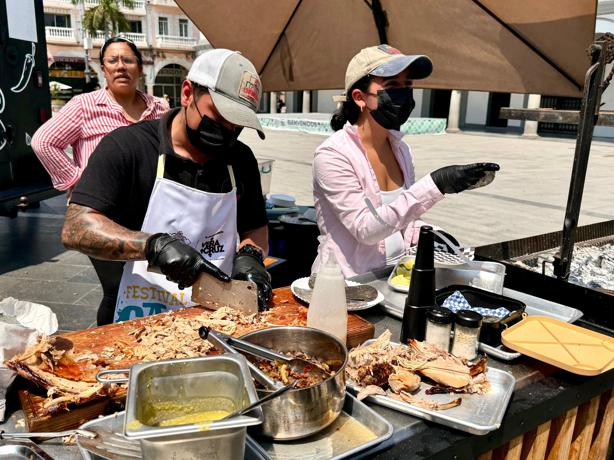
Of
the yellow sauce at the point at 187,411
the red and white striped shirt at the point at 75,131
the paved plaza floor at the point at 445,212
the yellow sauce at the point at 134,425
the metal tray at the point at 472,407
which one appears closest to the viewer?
the yellow sauce at the point at 134,425

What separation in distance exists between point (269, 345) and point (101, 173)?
104cm

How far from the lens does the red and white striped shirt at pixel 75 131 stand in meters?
3.44

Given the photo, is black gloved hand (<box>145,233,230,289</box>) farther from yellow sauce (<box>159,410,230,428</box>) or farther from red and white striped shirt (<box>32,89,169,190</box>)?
red and white striped shirt (<box>32,89,169,190</box>)

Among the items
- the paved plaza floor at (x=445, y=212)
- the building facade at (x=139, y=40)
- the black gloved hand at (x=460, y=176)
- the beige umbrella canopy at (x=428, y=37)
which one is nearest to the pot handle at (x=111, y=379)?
the black gloved hand at (x=460, y=176)

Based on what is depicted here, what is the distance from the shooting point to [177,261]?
1.71 m

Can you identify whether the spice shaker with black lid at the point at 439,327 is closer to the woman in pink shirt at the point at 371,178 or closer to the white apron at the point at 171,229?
the woman in pink shirt at the point at 371,178

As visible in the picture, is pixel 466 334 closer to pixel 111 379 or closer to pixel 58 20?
pixel 111 379

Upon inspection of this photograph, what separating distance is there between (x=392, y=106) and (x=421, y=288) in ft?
4.04

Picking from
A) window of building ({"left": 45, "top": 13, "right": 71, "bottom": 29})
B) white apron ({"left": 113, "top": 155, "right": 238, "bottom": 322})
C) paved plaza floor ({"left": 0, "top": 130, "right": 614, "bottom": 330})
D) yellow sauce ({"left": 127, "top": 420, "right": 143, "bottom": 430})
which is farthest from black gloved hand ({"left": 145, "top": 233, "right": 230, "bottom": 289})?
window of building ({"left": 45, "top": 13, "right": 71, "bottom": 29})

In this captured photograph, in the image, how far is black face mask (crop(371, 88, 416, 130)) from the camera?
256cm

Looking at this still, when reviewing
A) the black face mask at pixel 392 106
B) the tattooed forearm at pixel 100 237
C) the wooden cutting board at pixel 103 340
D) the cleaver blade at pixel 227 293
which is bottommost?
the wooden cutting board at pixel 103 340

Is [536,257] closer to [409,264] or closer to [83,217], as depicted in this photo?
[409,264]

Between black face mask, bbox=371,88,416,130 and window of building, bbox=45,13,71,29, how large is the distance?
162 feet

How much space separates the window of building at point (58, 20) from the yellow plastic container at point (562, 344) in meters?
50.5
